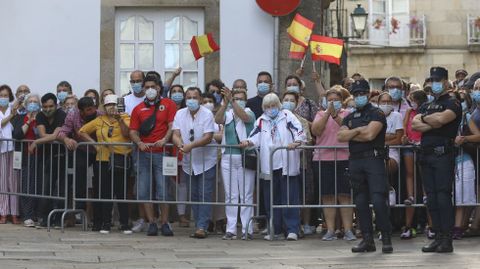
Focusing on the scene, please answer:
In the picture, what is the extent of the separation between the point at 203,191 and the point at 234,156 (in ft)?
1.93

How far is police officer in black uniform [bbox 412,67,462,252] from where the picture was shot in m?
13.0

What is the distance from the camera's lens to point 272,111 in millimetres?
14523

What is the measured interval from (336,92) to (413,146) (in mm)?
1150

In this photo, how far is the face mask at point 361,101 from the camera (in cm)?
1308

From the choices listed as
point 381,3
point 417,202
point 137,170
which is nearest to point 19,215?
point 137,170

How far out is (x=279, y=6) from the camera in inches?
700

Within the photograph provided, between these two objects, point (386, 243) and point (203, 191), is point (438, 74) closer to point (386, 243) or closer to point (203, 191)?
point (386, 243)

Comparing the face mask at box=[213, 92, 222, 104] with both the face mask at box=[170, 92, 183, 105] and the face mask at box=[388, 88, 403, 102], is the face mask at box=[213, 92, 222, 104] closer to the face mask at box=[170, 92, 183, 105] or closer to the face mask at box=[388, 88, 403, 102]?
the face mask at box=[170, 92, 183, 105]

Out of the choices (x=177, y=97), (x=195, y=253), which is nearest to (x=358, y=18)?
(x=177, y=97)

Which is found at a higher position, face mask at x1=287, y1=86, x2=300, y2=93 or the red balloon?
the red balloon

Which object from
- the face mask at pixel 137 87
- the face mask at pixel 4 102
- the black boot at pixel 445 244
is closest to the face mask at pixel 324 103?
the face mask at pixel 137 87

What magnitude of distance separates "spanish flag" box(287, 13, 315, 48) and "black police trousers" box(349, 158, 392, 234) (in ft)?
14.3

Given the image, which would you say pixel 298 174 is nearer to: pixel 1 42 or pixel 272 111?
pixel 272 111

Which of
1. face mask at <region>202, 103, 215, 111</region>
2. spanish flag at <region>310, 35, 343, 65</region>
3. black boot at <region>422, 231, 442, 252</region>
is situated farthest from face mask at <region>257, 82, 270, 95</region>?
black boot at <region>422, 231, 442, 252</region>
